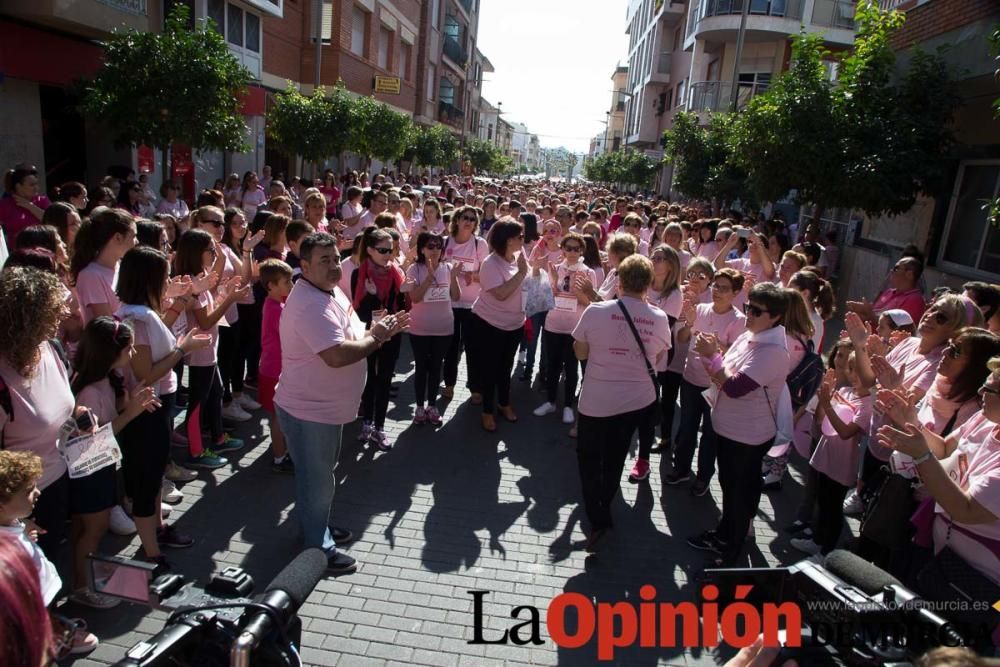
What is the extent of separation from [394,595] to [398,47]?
32.0m

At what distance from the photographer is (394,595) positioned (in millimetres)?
3830

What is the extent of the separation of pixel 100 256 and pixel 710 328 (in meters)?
4.35

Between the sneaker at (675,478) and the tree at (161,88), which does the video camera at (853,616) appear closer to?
the sneaker at (675,478)

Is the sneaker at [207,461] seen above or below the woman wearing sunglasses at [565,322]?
below

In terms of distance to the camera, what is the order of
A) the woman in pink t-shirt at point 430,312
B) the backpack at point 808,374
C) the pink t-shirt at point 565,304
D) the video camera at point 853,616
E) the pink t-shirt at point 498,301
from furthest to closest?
1. the pink t-shirt at point 565,304
2. the pink t-shirt at point 498,301
3. the woman in pink t-shirt at point 430,312
4. the backpack at point 808,374
5. the video camera at point 853,616

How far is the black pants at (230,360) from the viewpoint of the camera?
604 centimetres

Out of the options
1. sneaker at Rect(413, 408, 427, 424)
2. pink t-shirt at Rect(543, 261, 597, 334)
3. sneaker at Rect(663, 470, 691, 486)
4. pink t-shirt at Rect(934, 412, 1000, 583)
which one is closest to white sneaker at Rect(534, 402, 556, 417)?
pink t-shirt at Rect(543, 261, 597, 334)

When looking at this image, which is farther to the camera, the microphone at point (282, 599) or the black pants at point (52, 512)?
the black pants at point (52, 512)

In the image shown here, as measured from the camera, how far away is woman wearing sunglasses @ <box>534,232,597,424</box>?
21.7ft

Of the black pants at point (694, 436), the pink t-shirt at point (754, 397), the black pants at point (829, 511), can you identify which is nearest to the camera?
the pink t-shirt at point (754, 397)

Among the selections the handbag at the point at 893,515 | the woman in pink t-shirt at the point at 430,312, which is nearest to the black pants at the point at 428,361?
the woman in pink t-shirt at the point at 430,312

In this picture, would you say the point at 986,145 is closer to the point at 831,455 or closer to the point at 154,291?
the point at 831,455

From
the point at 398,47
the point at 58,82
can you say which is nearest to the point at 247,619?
the point at 58,82

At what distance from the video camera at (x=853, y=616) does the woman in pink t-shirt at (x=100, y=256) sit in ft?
13.0
